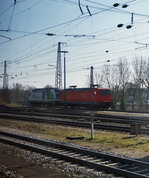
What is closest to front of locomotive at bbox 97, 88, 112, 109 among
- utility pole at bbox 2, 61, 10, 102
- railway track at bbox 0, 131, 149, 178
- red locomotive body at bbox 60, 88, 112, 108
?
red locomotive body at bbox 60, 88, 112, 108

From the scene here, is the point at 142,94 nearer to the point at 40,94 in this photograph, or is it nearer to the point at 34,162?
the point at 40,94

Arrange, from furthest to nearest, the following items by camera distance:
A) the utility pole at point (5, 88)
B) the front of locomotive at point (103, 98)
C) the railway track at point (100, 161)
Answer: the utility pole at point (5, 88) < the front of locomotive at point (103, 98) < the railway track at point (100, 161)

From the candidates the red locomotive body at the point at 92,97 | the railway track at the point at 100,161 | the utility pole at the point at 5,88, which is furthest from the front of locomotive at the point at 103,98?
the railway track at the point at 100,161

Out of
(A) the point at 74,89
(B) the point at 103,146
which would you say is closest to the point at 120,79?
(A) the point at 74,89

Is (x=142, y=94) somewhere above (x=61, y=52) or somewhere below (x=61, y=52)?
below

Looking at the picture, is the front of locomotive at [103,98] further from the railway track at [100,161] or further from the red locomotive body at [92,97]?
the railway track at [100,161]

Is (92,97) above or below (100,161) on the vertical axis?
above

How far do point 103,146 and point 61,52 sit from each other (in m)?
29.2

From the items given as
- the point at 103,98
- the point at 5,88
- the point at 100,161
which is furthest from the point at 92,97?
the point at 100,161

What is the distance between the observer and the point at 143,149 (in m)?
10.9

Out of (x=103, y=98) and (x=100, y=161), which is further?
(x=103, y=98)

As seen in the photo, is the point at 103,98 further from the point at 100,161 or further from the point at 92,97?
the point at 100,161

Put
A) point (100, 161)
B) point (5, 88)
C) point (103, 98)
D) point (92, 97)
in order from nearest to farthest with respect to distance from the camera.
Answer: point (100, 161), point (103, 98), point (92, 97), point (5, 88)

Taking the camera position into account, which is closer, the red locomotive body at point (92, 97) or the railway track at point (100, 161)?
the railway track at point (100, 161)
